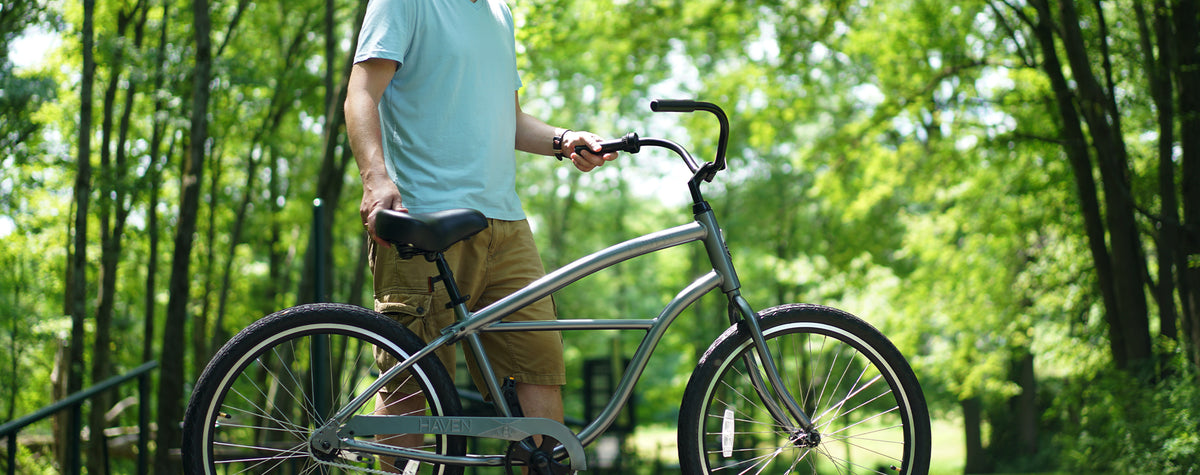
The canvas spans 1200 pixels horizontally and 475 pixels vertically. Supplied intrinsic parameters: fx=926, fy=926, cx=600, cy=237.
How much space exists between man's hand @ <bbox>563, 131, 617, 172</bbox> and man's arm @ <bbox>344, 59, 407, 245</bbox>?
50cm

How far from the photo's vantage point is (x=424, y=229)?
6.62 feet

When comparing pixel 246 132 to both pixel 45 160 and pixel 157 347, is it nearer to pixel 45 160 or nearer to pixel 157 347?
pixel 45 160

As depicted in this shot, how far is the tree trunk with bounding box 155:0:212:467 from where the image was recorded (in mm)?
8172

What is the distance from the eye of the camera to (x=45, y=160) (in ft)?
38.9

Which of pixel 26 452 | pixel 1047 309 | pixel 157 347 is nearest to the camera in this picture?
pixel 1047 309

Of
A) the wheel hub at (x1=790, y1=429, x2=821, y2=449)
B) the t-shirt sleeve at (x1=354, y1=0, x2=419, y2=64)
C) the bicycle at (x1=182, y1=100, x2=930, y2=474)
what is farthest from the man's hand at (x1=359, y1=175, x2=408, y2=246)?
the wheel hub at (x1=790, y1=429, x2=821, y2=449)

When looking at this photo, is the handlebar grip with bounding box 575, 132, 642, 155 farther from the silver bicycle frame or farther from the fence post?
the fence post

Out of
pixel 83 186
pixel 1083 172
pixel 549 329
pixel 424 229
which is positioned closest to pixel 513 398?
pixel 549 329

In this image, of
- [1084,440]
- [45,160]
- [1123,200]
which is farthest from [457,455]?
[45,160]

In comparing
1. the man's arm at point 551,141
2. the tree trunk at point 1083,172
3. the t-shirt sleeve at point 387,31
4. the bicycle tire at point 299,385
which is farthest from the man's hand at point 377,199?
the tree trunk at point 1083,172

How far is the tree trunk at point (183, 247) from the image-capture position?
8.17 m

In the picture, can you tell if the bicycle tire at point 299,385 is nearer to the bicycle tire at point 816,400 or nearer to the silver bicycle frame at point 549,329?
the silver bicycle frame at point 549,329

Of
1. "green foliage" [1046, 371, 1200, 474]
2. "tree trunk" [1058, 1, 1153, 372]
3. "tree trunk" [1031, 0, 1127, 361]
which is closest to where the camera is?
"green foliage" [1046, 371, 1200, 474]

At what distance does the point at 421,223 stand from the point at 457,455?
0.57 metres
